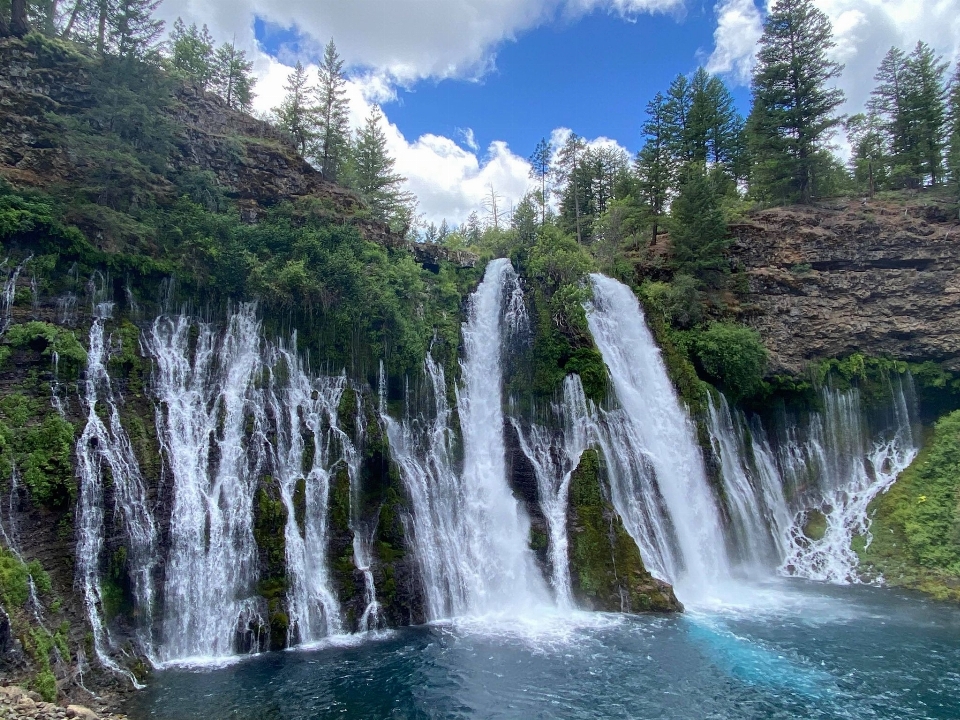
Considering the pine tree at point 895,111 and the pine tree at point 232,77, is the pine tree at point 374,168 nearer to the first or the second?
the pine tree at point 232,77

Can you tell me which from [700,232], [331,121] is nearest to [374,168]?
[331,121]

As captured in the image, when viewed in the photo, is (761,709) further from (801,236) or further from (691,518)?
(801,236)

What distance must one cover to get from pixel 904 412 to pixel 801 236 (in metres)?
10.9

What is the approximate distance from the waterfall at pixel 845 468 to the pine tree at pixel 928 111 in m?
17.2

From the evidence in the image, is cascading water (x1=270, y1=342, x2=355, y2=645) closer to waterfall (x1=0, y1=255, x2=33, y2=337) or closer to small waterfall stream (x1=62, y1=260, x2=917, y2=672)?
small waterfall stream (x1=62, y1=260, x2=917, y2=672)

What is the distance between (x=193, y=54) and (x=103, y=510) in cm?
3386

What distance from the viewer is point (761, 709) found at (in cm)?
1285

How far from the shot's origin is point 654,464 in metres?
23.4

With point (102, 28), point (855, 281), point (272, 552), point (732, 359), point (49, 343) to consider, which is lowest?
point (272, 552)

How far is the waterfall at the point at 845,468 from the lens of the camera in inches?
985

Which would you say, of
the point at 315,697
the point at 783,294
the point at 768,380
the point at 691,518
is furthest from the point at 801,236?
the point at 315,697

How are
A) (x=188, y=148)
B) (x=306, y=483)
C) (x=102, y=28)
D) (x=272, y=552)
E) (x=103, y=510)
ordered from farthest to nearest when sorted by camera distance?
(x=102, y=28) < (x=188, y=148) < (x=306, y=483) < (x=272, y=552) < (x=103, y=510)

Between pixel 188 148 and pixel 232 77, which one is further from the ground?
pixel 232 77

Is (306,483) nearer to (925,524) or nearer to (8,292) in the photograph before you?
Answer: (8,292)
